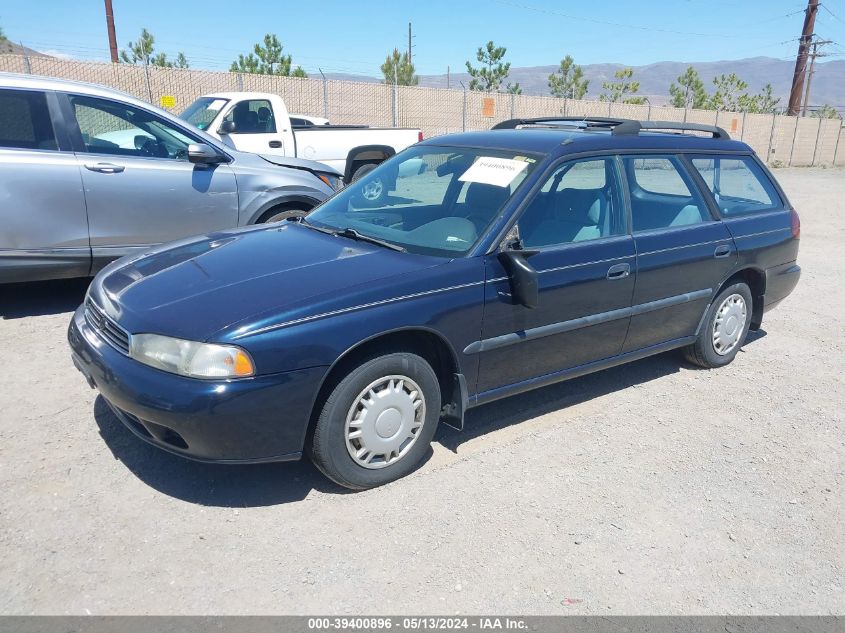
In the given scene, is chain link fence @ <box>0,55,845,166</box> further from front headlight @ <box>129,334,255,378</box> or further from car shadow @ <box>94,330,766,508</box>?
front headlight @ <box>129,334,255,378</box>

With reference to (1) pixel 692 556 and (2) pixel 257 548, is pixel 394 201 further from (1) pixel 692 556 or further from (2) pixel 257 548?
(1) pixel 692 556

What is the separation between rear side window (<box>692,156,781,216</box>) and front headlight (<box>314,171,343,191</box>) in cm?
352

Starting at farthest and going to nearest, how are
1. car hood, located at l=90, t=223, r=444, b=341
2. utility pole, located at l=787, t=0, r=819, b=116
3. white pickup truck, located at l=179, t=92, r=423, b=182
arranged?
utility pole, located at l=787, t=0, r=819, b=116
white pickup truck, located at l=179, t=92, r=423, b=182
car hood, located at l=90, t=223, r=444, b=341

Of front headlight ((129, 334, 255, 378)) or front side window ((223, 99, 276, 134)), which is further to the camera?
front side window ((223, 99, 276, 134))

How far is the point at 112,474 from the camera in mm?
3395

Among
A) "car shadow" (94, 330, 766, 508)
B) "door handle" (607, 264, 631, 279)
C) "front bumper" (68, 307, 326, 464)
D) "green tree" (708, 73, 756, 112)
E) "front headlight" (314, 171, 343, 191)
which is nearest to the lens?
"front bumper" (68, 307, 326, 464)

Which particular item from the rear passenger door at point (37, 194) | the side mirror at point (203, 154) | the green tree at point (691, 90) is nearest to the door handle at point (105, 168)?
the rear passenger door at point (37, 194)

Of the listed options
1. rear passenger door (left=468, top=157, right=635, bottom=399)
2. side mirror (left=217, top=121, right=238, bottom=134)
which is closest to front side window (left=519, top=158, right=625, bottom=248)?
rear passenger door (left=468, top=157, right=635, bottom=399)

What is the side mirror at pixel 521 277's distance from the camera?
351 cm

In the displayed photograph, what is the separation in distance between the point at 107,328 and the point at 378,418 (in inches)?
54.2

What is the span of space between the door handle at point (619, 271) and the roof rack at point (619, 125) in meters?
0.90

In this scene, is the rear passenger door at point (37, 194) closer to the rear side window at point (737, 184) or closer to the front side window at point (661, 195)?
the front side window at point (661, 195)

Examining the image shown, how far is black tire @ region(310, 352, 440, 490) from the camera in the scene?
3.10m
